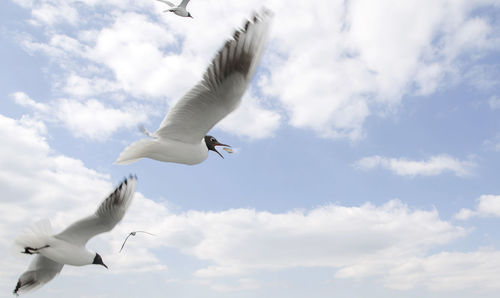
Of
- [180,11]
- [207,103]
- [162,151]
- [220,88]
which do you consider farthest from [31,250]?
[180,11]

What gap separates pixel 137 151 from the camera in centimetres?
1076

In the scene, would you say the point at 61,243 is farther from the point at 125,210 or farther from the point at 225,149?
the point at 225,149

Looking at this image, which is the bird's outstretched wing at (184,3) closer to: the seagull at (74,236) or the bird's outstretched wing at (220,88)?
the seagull at (74,236)

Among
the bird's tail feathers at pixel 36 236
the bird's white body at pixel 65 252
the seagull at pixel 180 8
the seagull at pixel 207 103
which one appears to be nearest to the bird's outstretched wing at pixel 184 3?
the seagull at pixel 180 8

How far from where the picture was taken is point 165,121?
34.4 ft

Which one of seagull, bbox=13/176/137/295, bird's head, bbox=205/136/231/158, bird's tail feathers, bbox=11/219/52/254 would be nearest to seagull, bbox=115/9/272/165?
bird's head, bbox=205/136/231/158

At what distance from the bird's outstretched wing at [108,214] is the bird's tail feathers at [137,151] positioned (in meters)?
2.79

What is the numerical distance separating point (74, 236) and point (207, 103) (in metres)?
7.15

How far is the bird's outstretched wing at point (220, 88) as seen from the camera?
27.8 ft

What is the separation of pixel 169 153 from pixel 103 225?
14.6 ft

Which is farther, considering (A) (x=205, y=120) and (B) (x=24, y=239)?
(B) (x=24, y=239)

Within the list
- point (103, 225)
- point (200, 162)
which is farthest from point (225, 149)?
point (103, 225)

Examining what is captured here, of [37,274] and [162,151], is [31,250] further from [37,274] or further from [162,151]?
[162,151]

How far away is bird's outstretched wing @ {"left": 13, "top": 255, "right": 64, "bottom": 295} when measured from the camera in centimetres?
1522
